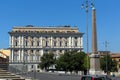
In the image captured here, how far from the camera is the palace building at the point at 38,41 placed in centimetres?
16438

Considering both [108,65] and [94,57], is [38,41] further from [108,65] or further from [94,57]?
[94,57]

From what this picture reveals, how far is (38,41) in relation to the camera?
167m

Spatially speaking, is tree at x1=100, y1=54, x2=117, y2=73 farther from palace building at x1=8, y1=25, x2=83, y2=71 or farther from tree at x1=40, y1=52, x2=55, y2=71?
palace building at x1=8, y1=25, x2=83, y2=71

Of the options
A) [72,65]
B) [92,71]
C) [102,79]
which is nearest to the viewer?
[102,79]

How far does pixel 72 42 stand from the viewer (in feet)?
545

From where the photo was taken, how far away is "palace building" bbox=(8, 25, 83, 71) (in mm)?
164375

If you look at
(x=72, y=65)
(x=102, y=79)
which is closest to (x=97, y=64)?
(x=102, y=79)

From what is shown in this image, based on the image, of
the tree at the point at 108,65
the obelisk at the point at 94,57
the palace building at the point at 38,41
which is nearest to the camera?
the obelisk at the point at 94,57

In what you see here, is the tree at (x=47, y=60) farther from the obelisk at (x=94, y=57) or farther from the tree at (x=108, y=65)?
the obelisk at (x=94, y=57)

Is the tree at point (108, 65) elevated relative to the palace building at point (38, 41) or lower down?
lower down

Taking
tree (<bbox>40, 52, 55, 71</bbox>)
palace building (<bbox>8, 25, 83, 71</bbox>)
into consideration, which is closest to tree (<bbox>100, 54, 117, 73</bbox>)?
tree (<bbox>40, 52, 55, 71</bbox>)

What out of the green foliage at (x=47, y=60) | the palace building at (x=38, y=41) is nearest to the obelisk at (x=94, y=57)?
the green foliage at (x=47, y=60)

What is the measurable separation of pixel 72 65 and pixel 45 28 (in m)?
54.1

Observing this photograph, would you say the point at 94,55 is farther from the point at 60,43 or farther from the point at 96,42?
the point at 60,43
